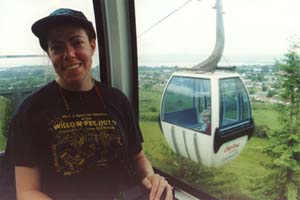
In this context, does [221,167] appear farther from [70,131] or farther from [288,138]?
[70,131]

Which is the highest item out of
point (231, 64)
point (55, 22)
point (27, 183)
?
point (55, 22)

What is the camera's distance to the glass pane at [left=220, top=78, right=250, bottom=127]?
1.30 m

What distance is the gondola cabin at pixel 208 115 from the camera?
51.9 inches

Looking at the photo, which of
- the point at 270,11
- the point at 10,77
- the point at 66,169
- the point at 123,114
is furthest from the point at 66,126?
the point at 270,11

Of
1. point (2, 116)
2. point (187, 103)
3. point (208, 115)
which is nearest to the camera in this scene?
point (2, 116)

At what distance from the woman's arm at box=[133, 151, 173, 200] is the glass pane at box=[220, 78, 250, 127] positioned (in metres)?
0.43

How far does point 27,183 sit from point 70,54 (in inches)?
23.1

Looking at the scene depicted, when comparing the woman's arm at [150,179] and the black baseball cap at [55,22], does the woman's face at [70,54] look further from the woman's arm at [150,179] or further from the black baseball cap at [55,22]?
the woman's arm at [150,179]

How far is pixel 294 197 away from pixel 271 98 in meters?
0.43

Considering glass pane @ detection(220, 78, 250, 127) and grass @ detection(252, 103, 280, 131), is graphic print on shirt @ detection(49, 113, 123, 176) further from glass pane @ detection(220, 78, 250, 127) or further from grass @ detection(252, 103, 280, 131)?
grass @ detection(252, 103, 280, 131)

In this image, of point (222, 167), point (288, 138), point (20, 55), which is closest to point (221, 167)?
point (222, 167)

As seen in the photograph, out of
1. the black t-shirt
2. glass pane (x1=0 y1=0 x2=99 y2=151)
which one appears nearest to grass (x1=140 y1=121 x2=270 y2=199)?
the black t-shirt

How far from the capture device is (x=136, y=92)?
175cm

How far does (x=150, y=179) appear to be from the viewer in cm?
140
